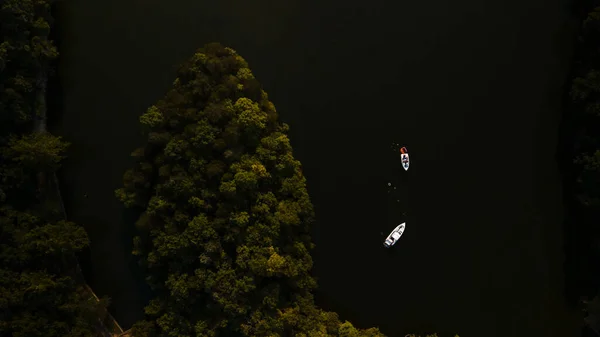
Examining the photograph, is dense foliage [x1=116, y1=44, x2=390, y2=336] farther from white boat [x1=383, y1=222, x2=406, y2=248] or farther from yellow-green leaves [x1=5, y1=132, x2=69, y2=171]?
white boat [x1=383, y1=222, x2=406, y2=248]

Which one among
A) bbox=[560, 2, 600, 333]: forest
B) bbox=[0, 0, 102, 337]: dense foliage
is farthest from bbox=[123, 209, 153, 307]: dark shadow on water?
bbox=[560, 2, 600, 333]: forest

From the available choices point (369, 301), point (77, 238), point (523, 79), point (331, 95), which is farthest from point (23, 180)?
point (523, 79)

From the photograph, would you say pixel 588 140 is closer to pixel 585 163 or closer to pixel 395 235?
pixel 585 163

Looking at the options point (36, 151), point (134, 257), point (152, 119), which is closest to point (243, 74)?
point (152, 119)

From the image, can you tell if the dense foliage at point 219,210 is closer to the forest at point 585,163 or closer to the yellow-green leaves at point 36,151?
the yellow-green leaves at point 36,151

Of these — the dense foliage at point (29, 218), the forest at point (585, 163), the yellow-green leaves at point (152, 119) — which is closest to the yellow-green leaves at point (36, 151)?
the dense foliage at point (29, 218)

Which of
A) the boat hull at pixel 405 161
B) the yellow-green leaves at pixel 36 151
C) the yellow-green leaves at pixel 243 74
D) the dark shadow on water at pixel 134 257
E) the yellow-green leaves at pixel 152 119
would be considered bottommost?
the dark shadow on water at pixel 134 257
